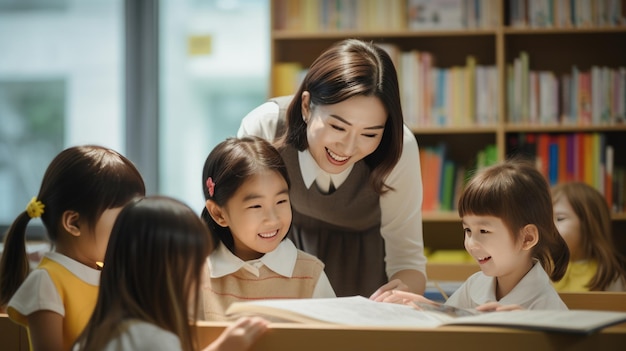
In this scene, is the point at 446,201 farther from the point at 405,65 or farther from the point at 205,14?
the point at 205,14

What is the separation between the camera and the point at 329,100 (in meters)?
1.90

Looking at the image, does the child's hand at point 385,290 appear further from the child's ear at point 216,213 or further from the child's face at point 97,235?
the child's face at point 97,235

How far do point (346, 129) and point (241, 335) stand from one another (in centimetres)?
75

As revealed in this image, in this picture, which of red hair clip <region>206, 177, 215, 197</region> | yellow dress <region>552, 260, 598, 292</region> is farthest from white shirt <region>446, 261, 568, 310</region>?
yellow dress <region>552, 260, 598, 292</region>

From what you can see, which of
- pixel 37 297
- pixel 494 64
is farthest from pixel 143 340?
pixel 494 64

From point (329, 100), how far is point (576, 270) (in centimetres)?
127

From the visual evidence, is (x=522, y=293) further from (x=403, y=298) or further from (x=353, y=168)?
(x=353, y=168)

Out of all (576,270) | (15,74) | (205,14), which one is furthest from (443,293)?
(15,74)

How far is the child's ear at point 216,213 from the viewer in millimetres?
1816

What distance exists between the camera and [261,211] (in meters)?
1.75

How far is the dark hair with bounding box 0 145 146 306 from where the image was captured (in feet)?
5.10

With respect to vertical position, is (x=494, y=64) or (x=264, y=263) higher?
(x=494, y=64)

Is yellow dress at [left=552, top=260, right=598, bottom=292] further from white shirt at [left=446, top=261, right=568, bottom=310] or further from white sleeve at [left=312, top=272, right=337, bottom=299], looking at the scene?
white sleeve at [left=312, top=272, right=337, bottom=299]

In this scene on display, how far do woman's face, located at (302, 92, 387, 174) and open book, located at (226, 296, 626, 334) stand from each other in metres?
0.52
